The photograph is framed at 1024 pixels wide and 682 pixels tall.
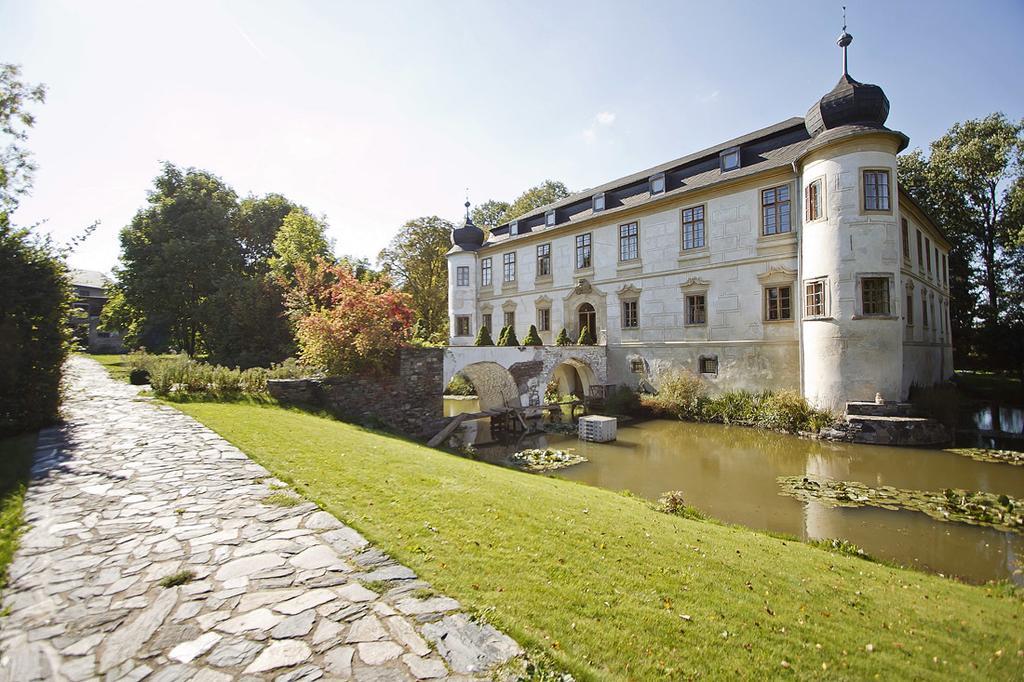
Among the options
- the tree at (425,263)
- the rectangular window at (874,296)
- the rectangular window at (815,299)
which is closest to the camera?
the rectangular window at (874,296)

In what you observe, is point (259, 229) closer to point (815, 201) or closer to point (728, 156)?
point (728, 156)

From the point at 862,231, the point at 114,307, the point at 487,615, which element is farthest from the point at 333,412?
the point at 114,307

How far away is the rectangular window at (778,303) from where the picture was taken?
1697cm

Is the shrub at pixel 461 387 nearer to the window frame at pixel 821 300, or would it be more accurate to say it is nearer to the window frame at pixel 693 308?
the window frame at pixel 693 308

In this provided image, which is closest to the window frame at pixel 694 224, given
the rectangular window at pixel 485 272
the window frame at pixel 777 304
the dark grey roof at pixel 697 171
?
the dark grey roof at pixel 697 171

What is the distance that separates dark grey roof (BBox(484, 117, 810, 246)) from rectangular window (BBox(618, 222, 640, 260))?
948mm

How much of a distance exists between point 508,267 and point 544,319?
430cm

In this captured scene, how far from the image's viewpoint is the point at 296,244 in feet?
85.2

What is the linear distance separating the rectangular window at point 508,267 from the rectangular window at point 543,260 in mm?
1982

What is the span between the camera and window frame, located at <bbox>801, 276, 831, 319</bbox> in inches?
590

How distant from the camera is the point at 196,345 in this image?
92.7 feet

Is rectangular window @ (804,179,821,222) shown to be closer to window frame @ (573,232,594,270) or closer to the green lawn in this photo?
window frame @ (573,232,594,270)

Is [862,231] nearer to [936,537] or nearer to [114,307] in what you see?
[936,537]

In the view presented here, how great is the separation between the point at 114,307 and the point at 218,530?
2764 centimetres
